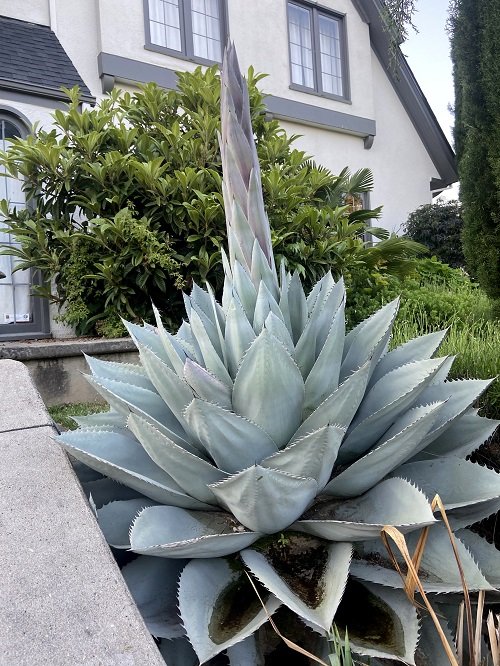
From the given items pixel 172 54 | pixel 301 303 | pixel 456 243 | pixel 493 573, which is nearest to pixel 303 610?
pixel 493 573

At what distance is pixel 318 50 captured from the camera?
10.2m

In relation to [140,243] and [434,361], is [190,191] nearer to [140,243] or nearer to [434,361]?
[140,243]

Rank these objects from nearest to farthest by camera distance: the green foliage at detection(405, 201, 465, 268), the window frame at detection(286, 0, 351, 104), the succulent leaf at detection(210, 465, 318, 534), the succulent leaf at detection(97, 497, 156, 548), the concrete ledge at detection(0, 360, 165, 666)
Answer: the concrete ledge at detection(0, 360, 165, 666), the succulent leaf at detection(210, 465, 318, 534), the succulent leaf at detection(97, 497, 156, 548), the window frame at detection(286, 0, 351, 104), the green foliage at detection(405, 201, 465, 268)

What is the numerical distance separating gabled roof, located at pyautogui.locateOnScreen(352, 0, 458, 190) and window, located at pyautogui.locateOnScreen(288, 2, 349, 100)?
2.91 feet

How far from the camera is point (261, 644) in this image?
3.99 feet

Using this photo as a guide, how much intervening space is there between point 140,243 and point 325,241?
1767 mm

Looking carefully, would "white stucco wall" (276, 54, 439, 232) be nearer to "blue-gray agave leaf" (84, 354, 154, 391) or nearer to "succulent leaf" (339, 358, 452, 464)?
"blue-gray agave leaf" (84, 354, 154, 391)

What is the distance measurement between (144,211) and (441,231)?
328 inches

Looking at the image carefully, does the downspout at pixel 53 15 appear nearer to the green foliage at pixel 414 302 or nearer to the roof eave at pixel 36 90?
the roof eave at pixel 36 90

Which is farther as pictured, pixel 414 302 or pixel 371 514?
pixel 414 302

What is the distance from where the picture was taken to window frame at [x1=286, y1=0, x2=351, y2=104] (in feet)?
32.6

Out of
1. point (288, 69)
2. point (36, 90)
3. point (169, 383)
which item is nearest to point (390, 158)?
point (288, 69)

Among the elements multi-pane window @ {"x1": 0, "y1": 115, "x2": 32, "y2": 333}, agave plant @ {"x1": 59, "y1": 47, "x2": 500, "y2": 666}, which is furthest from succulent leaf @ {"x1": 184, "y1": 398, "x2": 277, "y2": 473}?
multi-pane window @ {"x1": 0, "y1": 115, "x2": 32, "y2": 333}

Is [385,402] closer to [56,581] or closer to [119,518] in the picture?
[119,518]
